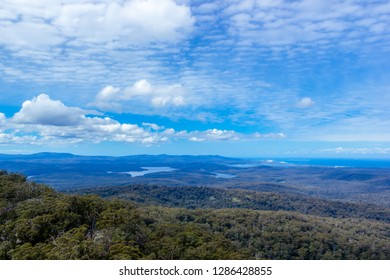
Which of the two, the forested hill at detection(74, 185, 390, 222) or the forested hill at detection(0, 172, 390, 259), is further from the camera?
the forested hill at detection(74, 185, 390, 222)

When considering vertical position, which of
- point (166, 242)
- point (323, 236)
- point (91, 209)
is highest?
point (91, 209)

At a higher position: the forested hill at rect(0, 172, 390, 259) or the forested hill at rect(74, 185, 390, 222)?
the forested hill at rect(0, 172, 390, 259)

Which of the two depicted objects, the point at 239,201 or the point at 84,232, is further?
the point at 239,201

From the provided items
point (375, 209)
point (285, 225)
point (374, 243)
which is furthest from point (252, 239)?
point (375, 209)

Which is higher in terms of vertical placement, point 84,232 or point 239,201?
point 84,232

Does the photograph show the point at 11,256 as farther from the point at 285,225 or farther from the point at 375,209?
the point at 375,209

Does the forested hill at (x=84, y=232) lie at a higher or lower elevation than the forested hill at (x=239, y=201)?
higher

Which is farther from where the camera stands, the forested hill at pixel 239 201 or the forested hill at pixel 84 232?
the forested hill at pixel 239 201
